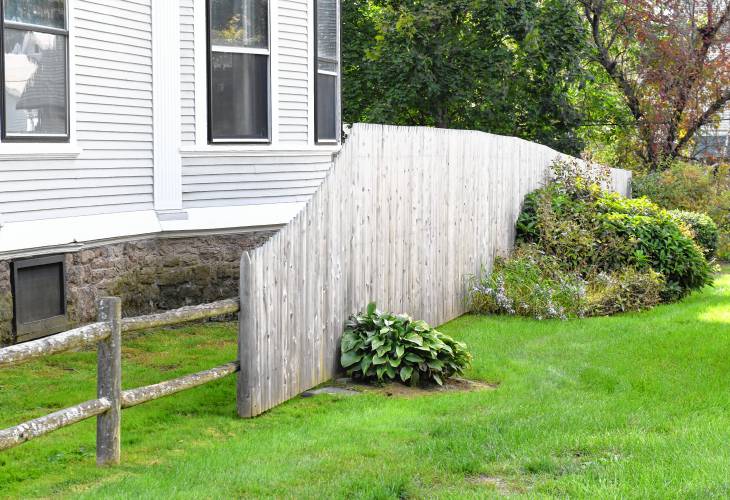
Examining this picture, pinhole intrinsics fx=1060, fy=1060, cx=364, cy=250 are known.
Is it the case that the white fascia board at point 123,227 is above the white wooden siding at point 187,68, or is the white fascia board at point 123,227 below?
below

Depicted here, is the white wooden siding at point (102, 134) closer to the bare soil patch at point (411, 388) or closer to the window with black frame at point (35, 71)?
the window with black frame at point (35, 71)

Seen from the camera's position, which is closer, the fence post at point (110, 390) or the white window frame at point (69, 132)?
the fence post at point (110, 390)

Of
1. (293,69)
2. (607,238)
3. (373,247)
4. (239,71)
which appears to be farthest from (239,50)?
(607,238)

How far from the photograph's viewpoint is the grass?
18.6ft

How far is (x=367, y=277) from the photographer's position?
30.4ft

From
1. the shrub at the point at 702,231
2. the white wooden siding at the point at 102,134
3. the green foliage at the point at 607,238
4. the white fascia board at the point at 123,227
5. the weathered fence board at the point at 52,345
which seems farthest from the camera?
the shrub at the point at 702,231

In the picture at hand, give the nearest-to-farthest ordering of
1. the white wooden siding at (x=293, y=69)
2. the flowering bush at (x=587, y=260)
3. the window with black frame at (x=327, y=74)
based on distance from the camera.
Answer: the flowering bush at (x=587, y=260)
the white wooden siding at (x=293, y=69)
the window with black frame at (x=327, y=74)

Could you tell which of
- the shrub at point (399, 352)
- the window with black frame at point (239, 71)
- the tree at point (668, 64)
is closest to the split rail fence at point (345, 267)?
the shrub at point (399, 352)

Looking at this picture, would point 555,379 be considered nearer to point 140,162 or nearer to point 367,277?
point 367,277

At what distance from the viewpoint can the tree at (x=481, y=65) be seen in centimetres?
2214

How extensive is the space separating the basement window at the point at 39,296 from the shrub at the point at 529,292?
4566mm

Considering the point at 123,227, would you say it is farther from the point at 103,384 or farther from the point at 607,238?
the point at 607,238

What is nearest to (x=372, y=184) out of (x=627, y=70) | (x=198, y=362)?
(x=198, y=362)

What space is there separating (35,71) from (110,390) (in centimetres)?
479
